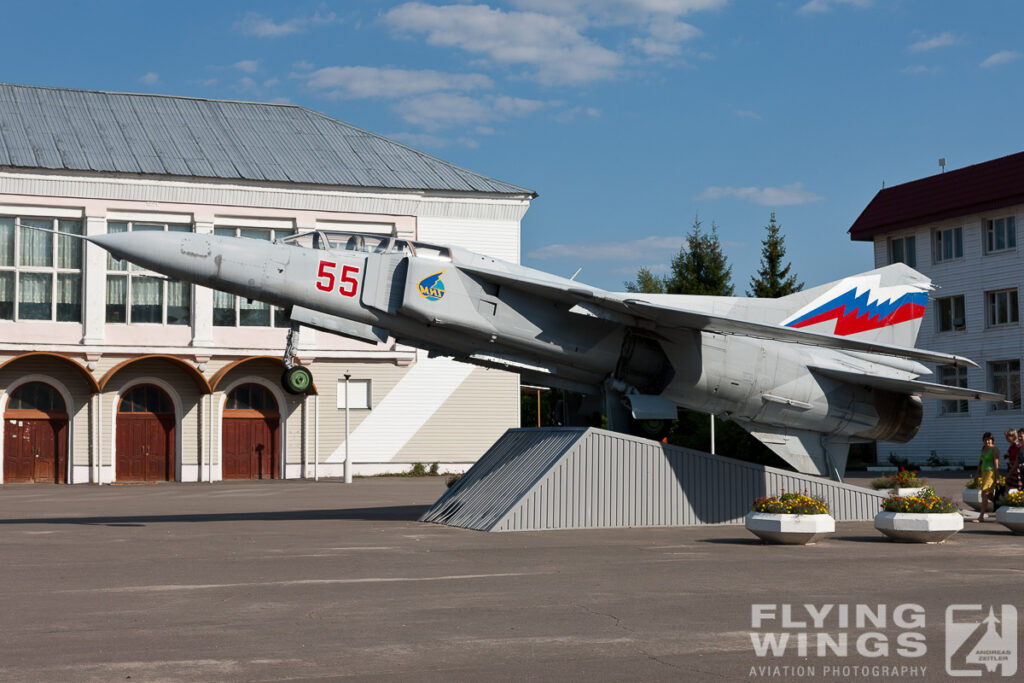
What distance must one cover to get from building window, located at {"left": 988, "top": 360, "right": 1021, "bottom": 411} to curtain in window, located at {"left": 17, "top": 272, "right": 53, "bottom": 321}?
36.8 meters

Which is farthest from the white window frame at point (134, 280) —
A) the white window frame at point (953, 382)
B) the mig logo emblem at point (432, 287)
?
the white window frame at point (953, 382)

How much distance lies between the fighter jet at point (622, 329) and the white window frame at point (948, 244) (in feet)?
90.0

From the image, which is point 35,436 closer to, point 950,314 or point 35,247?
point 35,247

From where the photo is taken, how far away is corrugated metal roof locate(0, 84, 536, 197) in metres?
39.9

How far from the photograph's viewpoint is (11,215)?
3822 centimetres

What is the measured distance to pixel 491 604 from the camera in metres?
9.83

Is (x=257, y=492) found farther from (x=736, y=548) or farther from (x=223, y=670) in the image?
(x=223, y=670)

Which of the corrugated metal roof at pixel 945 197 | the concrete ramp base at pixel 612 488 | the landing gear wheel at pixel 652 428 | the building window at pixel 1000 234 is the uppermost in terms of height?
the corrugated metal roof at pixel 945 197

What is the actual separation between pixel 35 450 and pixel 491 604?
34.2 m

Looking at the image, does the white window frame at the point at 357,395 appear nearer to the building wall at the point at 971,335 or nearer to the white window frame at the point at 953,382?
the building wall at the point at 971,335

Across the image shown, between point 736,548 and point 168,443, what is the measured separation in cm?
3034

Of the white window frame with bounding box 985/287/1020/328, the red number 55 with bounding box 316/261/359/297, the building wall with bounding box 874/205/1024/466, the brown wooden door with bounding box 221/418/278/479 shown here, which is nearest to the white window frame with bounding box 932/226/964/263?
the building wall with bounding box 874/205/1024/466

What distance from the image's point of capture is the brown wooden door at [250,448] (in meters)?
41.3

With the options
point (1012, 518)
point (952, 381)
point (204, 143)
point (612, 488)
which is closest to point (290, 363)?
point (612, 488)
